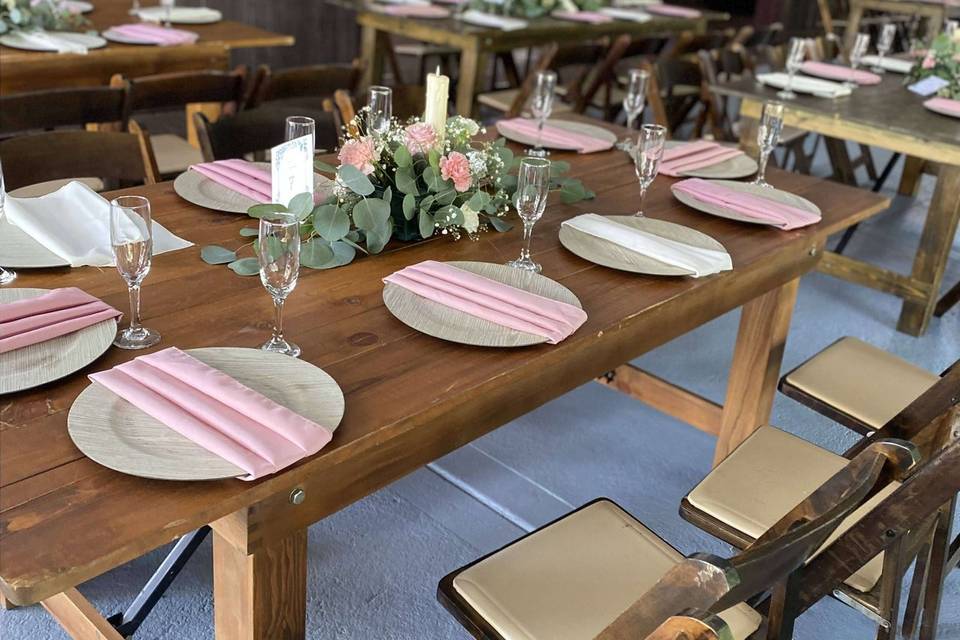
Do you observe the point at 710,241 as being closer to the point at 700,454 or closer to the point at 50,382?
the point at 700,454

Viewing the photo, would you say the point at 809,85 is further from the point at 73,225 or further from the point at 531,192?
the point at 73,225

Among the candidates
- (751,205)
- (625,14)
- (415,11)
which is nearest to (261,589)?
(751,205)

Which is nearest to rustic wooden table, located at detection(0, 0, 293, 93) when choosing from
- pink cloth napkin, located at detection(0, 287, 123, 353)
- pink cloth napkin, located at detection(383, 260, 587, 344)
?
pink cloth napkin, located at detection(0, 287, 123, 353)

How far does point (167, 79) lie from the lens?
111 inches

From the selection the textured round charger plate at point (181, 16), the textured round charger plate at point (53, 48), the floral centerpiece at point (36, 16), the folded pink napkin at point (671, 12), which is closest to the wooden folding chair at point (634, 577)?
the textured round charger plate at point (53, 48)

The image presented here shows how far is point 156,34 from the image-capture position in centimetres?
360

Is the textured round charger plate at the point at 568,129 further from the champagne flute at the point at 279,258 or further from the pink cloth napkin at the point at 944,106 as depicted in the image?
the pink cloth napkin at the point at 944,106

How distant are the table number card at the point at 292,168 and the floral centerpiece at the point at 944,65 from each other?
2.92 meters

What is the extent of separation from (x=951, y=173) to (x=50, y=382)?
2.96m

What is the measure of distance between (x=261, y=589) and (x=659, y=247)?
3.06ft

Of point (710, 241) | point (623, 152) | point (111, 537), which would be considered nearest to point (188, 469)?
point (111, 537)

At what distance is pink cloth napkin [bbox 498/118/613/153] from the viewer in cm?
251

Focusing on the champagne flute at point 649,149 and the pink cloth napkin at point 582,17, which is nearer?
the champagne flute at point 649,149

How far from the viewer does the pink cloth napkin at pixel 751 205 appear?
203 cm
